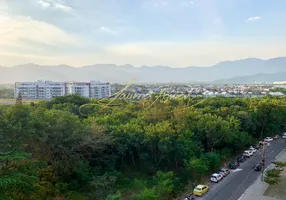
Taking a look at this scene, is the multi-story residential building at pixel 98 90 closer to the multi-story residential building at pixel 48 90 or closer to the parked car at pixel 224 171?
the multi-story residential building at pixel 48 90

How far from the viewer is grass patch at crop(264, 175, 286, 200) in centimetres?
1432

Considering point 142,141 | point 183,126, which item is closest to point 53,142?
point 142,141

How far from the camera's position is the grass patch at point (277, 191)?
14.3 meters

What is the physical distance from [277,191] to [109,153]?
1145 centimetres

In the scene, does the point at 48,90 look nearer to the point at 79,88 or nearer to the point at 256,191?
the point at 79,88

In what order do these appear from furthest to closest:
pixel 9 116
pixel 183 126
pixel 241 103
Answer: pixel 241 103 < pixel 183 126 < pixel 9 116

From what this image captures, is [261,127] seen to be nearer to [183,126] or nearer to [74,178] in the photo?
[183,126]

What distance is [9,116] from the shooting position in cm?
1412

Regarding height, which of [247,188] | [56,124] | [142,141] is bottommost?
[247,188]

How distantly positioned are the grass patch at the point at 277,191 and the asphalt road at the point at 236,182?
4.36 ft

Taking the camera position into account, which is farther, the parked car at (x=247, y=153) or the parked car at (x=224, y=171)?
the parked car at (x=247, y=153)

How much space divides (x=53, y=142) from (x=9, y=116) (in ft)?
9.60

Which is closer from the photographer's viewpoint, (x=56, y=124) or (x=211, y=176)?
(x=56, y=124)

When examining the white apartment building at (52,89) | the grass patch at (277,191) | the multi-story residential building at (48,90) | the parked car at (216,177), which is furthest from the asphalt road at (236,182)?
the multi-story residential building at (48,90)
